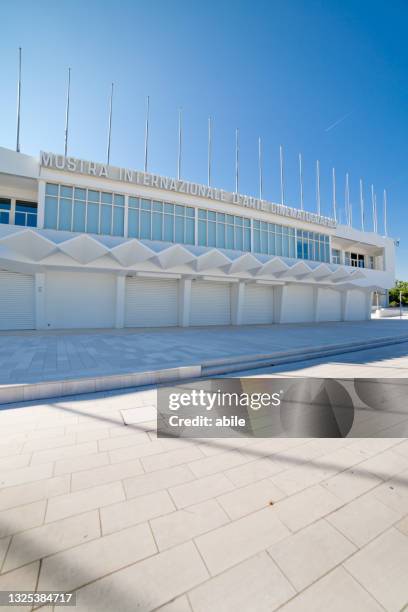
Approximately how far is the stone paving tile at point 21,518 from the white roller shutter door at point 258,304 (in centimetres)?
1997

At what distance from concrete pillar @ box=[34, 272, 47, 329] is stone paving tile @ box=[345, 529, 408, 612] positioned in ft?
56.2

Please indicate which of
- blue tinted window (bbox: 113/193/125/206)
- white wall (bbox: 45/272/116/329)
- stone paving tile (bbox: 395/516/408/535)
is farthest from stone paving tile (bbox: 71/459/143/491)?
blue tinted window (bbox: 113/193/125/206)

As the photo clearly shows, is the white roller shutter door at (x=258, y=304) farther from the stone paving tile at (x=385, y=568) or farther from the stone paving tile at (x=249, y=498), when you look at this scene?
the stone paving tile at (x=385, y=568)

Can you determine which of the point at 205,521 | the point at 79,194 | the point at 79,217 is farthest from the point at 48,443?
the point at 79,194

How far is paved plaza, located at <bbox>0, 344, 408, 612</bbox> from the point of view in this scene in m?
1.64

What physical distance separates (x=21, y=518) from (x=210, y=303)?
1874 centimetres

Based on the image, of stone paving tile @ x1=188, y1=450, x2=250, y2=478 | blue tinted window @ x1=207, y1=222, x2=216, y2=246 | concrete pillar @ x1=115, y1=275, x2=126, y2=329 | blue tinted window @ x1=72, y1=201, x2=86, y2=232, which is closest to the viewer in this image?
stone paving tile @ x1=188, y1=450, x2=250, y2=478

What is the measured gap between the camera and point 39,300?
15.3m

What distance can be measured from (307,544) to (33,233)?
15666 mm

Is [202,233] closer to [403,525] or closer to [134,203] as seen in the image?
[134,203]

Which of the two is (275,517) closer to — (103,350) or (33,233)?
(103,350)

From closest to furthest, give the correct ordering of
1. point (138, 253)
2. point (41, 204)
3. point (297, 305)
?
point (41, 204)
point (138, 253)
point (297, 305)

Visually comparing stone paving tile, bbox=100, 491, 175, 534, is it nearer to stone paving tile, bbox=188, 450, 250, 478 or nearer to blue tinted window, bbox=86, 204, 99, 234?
stone paving tile, bbox=188, 450, 250, 478

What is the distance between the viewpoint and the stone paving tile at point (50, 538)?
6.13 feet
